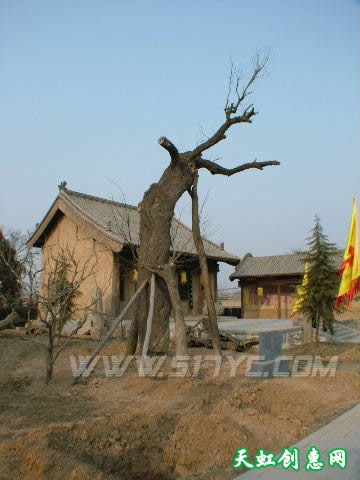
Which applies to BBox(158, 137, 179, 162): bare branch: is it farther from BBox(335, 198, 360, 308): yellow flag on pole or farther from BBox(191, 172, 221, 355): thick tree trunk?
BBox(335, 198, 360, 308): yellow flag on pole

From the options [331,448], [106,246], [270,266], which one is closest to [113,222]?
[106,246]

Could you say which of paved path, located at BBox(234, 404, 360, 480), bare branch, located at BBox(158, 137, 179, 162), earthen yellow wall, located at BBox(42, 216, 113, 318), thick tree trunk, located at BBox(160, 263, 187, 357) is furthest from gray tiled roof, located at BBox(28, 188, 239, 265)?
paved path, located at BBox(234, 404, 360, 480)

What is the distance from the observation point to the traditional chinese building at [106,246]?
15.5m

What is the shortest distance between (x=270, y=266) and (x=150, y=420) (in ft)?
67.9

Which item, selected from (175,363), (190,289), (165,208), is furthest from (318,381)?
(190,289)

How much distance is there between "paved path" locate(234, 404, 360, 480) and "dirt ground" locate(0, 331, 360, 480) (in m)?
0.20

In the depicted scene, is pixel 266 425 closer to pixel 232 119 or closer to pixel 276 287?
pixel 232 119

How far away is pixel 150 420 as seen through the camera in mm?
4746

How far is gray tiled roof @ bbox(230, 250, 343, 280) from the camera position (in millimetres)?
23578

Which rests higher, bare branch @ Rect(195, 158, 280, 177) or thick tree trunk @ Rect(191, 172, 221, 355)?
bare branch @ Rect(195, 158, 280, 177)

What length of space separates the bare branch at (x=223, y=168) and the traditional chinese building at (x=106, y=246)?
4898mm

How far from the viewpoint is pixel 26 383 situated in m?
6.91

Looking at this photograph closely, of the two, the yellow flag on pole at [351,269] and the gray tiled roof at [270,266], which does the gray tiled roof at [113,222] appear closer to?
the gray tiled roof at [270,266]

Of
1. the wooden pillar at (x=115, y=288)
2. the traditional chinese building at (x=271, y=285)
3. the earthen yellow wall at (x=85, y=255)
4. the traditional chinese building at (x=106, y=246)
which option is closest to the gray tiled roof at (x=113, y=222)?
the traditional chinese building at (x=106, y=246)
